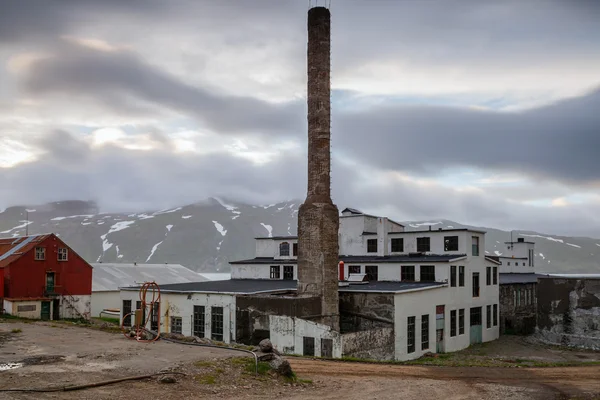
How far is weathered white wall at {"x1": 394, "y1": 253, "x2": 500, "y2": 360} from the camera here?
119 feet

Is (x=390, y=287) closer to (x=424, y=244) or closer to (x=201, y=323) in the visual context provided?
(x=424, y=244)

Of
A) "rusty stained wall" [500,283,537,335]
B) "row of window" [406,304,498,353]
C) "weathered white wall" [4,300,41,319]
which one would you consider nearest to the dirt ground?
"row of window" [406,304,498,353]

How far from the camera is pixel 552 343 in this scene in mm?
40000

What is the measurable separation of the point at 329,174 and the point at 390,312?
9.84 meters

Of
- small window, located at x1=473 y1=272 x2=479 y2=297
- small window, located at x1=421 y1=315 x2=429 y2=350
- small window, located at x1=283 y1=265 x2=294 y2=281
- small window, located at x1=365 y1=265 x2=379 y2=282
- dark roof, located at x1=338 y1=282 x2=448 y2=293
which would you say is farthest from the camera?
small window, located at x1=283 y1=265 x2=294 y2=281

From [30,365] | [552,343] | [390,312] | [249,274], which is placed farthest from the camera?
[249,274]

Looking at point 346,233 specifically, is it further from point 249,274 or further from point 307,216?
point 307,216

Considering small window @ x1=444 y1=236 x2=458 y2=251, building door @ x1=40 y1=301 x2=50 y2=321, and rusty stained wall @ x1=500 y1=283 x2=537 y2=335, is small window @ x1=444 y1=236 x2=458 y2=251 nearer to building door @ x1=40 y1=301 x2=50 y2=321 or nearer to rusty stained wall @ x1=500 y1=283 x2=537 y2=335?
rusty stained wall @ x1=500 y1=283 x2=537 y2=335

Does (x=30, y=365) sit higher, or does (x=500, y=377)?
(x=30, y=365)

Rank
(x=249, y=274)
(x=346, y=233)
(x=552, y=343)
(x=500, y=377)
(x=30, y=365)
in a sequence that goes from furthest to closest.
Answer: (x=249, y=274) < (x=346, y=233) < (x=552, y=343) < (x=500, y=377) < (x=30, y=365)

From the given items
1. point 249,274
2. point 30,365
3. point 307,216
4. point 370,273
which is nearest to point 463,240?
point 370,273

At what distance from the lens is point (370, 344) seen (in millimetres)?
33312

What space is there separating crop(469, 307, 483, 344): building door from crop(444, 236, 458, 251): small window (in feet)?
16.4

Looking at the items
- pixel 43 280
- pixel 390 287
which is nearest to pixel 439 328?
pixel 390 287
